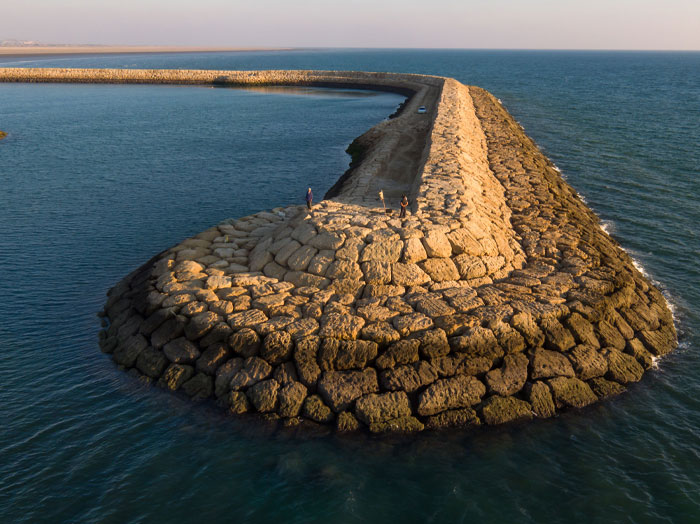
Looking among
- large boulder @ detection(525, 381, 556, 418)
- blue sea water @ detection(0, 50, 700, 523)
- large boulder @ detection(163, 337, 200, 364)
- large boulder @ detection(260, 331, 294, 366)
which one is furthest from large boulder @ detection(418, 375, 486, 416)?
large boulder @ detection(163, 337, 200, 364)

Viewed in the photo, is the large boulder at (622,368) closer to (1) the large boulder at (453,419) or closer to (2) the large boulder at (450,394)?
(2) the large boulder at (450,394)

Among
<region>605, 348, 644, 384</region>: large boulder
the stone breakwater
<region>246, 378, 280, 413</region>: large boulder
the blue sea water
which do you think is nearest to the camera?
the blue sea water

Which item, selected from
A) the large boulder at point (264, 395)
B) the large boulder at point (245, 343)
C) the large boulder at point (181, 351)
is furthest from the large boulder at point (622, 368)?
the large boulder at point (181, 351)

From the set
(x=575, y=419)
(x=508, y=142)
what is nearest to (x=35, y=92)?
(x=508, y=142)

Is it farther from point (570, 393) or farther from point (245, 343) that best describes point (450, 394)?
point (245, 343)

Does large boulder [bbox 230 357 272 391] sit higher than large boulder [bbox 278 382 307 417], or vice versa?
large boulder [bbox 230 357 272 391]

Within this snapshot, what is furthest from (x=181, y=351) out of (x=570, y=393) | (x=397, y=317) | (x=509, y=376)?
(x=570, y=393)

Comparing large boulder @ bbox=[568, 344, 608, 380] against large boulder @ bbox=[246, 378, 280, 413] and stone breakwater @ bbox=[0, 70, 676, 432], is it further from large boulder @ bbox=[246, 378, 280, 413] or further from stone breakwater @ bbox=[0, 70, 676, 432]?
large boulder @ bbox=[246, 378, 280, 413]

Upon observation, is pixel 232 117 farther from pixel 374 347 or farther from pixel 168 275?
pixel 374 347
